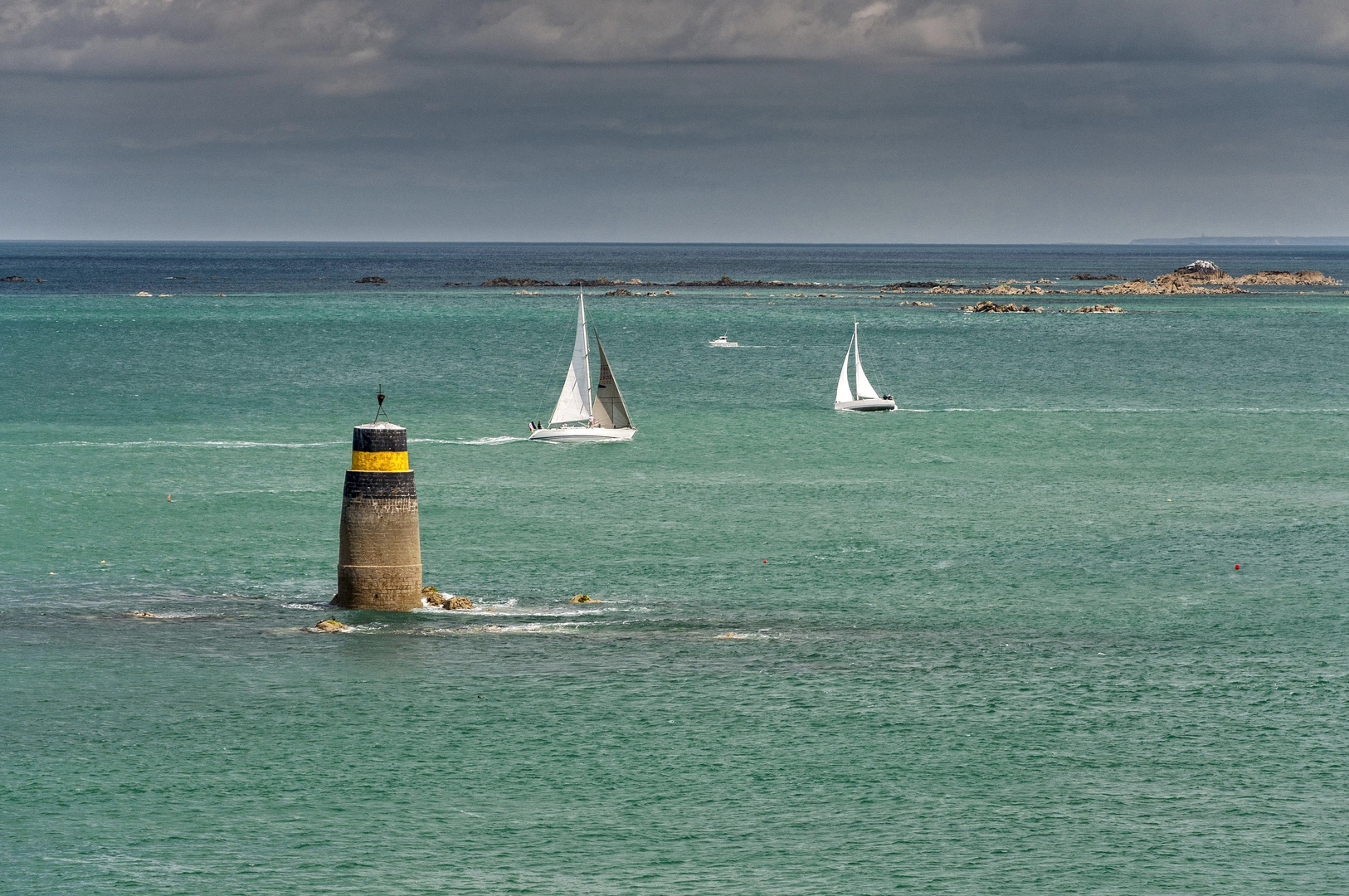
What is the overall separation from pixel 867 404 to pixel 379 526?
184ft

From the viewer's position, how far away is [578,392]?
3076 inches

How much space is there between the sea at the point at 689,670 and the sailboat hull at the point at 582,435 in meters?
1.01

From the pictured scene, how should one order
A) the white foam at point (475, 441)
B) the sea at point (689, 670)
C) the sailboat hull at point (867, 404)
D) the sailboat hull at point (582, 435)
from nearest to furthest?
the sea at point (689, 670) < the sailboat hull at point (582, 435) < the white foam at point (475, 441) < the sailboat hull at point (867, 404)

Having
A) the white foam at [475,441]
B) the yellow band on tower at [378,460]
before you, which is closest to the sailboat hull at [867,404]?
the white foam at [475,441]

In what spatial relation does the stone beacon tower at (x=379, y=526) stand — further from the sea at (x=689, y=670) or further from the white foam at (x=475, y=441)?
the white foam at (x=475, y=441)

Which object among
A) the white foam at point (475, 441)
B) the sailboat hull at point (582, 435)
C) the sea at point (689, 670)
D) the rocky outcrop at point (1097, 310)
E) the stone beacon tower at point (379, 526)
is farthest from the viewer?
the rocky outcrop at point (1097, 310)

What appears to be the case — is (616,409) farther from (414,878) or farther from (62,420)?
(414,878)

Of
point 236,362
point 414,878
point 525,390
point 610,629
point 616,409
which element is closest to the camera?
point 414,878

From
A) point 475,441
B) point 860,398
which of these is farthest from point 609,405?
point 860,398

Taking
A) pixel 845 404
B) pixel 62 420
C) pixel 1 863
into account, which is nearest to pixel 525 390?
pixel 845 404

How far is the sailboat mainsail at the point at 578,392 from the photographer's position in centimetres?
7744

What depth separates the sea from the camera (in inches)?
1030

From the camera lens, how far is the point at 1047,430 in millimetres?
83688

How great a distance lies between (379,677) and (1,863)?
10.4m
